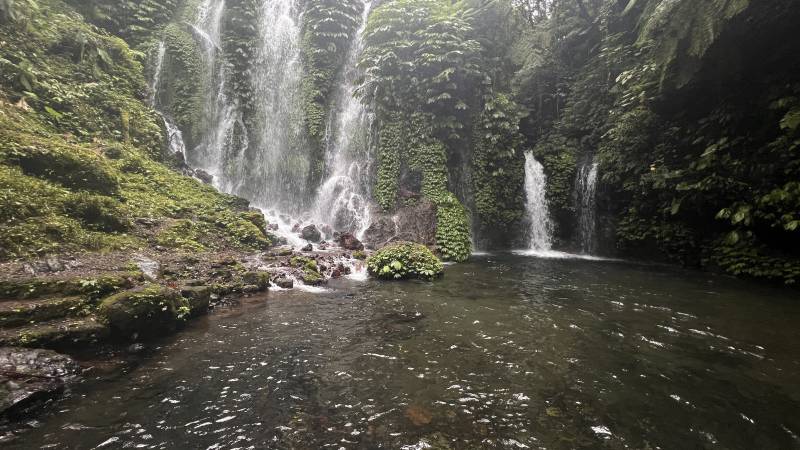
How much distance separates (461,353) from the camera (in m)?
5.37

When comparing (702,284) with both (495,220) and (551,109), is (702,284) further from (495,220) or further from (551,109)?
(551,109)

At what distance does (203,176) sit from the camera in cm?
1691

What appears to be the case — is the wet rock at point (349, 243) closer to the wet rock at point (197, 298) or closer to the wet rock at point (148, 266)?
the wet rock at point (148, 266)

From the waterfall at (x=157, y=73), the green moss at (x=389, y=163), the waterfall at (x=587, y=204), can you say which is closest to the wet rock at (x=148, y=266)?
the green moss at (x=389, y=163)

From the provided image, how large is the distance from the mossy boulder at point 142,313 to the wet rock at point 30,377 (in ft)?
2.79

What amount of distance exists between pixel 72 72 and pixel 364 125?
12.5 meters

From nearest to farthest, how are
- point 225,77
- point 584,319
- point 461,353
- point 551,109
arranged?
1. point 461,353
2. point 584,319
3. point 551,109
4. point 225,77

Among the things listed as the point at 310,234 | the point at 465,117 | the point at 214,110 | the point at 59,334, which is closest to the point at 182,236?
the point at 310,234

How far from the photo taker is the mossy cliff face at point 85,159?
8.12 meters

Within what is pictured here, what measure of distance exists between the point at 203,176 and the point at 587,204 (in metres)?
18.6

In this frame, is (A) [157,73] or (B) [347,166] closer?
(A) [157,73]

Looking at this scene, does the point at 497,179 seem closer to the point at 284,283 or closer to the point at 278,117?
the point at 284,283

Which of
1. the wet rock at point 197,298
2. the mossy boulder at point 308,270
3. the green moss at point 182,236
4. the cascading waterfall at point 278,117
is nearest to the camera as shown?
the wet rock at point 197,298

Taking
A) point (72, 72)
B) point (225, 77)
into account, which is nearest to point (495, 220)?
point (225, 77)
